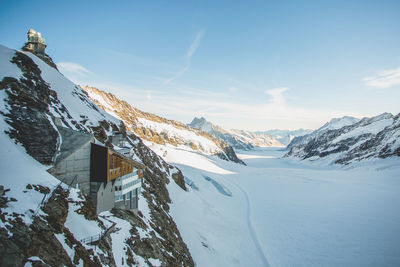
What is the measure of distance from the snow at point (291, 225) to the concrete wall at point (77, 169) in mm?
15584

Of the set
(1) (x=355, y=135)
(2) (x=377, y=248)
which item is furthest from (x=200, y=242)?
(1) (x=355, y=135)

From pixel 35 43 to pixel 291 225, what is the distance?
2104 inches

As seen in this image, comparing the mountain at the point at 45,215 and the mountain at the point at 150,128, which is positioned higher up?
the mountain at the point at 150,128

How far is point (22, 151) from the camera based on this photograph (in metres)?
12.2

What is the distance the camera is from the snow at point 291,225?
2664 cm

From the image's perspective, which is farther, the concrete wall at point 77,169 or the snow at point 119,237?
the concrete wall at point 77,169

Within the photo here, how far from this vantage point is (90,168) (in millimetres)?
15586

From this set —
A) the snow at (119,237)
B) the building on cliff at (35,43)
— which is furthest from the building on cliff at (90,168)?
the building on cliff at (35,43)

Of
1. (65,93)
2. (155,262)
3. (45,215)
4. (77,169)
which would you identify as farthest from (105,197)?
(65,93)

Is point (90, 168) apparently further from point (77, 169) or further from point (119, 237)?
point (119, 237)

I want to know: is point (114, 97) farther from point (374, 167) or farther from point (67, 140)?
point (374, 167)

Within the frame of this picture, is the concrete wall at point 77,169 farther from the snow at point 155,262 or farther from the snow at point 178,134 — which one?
the snow at point 178,134

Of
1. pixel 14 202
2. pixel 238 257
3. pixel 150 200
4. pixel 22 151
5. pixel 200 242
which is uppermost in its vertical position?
pixel 22 151

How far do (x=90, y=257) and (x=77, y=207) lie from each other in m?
3.58
